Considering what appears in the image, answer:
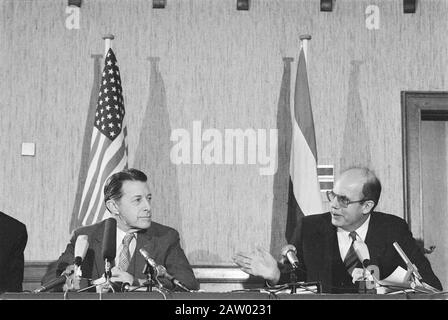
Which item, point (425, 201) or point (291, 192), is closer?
point (291, 192)

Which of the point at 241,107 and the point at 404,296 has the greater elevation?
the point at 241,107

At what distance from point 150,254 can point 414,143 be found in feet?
7.61

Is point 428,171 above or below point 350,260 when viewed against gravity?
above

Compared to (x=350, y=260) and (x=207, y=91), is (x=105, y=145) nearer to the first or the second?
(x=207, y=91)

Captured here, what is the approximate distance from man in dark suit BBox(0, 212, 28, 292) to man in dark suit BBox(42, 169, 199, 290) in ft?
0.66

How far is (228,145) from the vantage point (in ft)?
18.7

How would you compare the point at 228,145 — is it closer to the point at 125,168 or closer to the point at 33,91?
the point at 125,168

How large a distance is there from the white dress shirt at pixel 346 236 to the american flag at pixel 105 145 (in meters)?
1.58

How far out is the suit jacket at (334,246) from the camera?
450cm

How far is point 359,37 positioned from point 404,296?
Answer: 2967mm

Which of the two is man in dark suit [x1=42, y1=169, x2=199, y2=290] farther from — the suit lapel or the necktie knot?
the suit lapel

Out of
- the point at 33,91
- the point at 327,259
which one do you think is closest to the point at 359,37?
the point at 327,259

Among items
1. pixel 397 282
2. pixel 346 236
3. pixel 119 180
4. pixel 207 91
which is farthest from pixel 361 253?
pixel 207 91

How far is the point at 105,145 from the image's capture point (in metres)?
5.23
